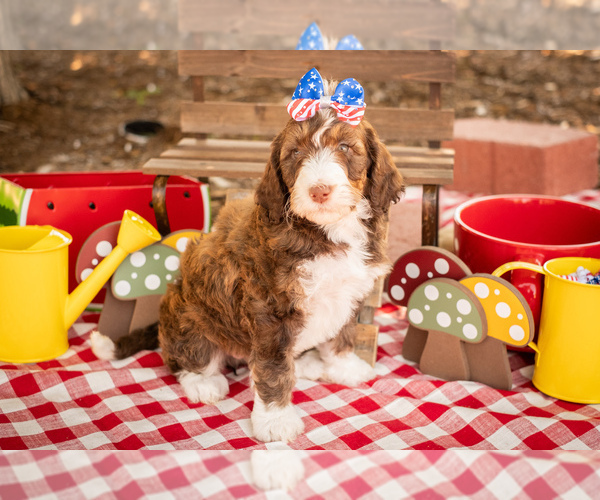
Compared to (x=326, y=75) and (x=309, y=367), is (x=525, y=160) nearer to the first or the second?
(x=326, y=75)

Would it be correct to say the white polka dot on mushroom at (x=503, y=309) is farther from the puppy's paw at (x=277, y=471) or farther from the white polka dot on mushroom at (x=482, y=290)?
the puppy's paw at (x=277, y=471)

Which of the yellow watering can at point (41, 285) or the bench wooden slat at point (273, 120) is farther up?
the bench wooden slat at point (273, 120)

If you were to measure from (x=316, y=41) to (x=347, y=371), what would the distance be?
1.95 meters

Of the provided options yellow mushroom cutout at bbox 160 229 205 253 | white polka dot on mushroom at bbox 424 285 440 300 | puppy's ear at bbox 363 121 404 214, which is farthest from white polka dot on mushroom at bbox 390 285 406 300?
yellow mushroom cutout at bbox 160 229 205 253

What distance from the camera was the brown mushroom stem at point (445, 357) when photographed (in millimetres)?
2996

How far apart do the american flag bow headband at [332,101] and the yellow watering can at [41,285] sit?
120 cm

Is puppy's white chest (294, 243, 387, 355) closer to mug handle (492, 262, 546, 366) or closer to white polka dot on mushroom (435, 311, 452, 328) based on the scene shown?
white polka dot on mushroom (435, 311, 452, 328)

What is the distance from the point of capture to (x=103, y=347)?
318 cm

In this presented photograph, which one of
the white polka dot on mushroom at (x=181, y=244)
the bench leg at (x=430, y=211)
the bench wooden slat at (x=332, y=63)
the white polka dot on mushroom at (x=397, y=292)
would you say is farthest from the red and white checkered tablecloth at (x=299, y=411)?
the bench wooden slat at (x=332, y=63)

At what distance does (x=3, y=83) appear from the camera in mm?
7082

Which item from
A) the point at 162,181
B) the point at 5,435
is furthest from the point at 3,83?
the point at 5,435

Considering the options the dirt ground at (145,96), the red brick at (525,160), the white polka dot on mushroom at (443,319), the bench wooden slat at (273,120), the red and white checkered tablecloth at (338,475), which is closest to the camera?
the red and white checkered tablecloth at (338,475)

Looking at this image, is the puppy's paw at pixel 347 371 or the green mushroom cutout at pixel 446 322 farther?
the puppy's paw at pixel 347 371

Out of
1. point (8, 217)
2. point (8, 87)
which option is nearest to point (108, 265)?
point (8, 217)
